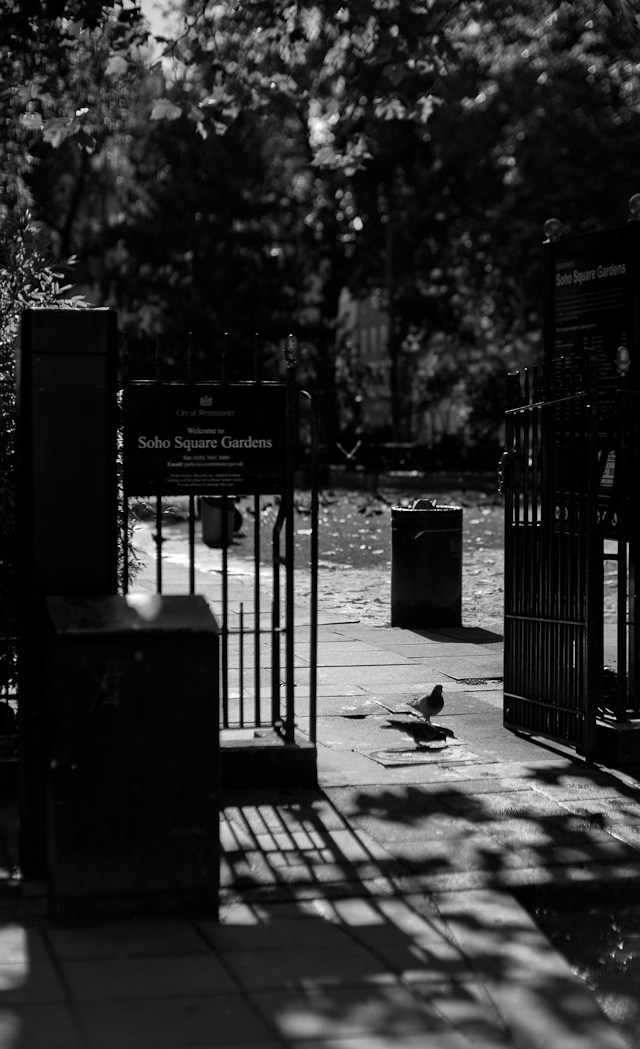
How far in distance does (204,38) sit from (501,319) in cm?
3828

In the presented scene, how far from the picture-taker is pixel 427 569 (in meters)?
11.8

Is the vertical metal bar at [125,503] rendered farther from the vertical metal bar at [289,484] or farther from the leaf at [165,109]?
the leaf at [165,109]

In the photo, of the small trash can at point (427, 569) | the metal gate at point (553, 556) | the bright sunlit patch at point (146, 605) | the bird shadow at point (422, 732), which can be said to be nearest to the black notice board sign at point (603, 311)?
the metal gate at point (553, 556)

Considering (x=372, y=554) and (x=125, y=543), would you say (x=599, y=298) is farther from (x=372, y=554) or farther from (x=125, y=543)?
(x=372, y=554)

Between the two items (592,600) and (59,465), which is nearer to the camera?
(59,465)

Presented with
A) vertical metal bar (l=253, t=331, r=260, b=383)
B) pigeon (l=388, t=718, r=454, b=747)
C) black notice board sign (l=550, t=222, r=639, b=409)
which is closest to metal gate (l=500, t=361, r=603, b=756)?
black notice board sign (l=550, t=222, r=639, b=409)

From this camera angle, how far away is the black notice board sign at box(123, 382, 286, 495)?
6242 millimetres

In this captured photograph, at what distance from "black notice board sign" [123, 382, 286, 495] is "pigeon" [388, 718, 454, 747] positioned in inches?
60.2

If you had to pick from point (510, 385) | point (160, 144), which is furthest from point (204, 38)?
point (160, 144)

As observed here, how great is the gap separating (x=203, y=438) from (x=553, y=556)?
208 centimetres

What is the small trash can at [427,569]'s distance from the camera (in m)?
Result: 11.7

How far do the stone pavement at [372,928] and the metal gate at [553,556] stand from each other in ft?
0.84

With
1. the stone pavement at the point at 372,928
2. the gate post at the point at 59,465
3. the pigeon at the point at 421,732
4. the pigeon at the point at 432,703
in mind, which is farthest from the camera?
the pigeon at the point at 432,703

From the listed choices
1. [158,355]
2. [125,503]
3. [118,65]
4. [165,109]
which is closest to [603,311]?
[158,355]
